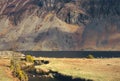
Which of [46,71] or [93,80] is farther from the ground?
[93,80]

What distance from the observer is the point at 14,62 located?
94.1 metres

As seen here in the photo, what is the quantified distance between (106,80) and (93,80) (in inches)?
137

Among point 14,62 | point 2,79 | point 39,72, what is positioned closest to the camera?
point 2,79

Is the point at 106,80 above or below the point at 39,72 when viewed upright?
above

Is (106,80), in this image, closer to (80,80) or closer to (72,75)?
(80,80)

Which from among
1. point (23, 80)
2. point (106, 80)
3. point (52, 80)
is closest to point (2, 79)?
point (23, 80)

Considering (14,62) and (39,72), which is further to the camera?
(39,72)

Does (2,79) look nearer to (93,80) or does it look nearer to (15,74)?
(15,74)

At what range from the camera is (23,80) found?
74.8 m

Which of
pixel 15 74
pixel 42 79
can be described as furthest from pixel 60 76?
pixel 15 74

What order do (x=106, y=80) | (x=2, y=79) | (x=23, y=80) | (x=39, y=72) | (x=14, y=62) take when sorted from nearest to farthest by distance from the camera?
1. (x=106, y=80)
2. (x=2, y=79)
3. (x=23, y=80)
4. (x=14, y=62)
5. (x=39, y=72)

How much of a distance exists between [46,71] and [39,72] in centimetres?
260

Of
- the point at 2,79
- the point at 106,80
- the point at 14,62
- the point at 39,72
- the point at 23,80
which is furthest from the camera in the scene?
the point at 39,72

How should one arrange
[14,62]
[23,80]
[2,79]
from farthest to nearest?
[14,62]
[23,80]
[2,79]
